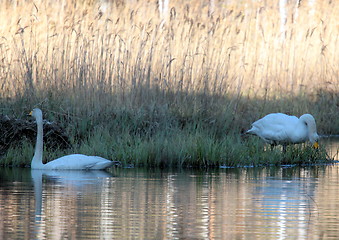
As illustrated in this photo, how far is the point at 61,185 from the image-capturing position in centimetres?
896

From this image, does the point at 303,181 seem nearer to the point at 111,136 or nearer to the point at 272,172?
the point at 272,172

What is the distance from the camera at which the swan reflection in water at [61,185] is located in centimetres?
741

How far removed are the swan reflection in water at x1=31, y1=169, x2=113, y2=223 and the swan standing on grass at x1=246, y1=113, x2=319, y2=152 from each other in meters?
3.01

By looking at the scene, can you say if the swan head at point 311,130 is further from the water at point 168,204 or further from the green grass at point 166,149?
the water at point 168,204

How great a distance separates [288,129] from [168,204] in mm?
5290

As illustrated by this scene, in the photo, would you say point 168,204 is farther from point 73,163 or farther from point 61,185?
point 73,163

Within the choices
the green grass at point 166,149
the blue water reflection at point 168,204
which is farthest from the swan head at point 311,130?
the blue water reflection at point 168,204

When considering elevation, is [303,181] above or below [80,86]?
below

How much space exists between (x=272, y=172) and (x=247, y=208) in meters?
3.46

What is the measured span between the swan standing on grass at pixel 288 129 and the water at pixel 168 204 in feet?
5.91

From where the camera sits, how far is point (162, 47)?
1459cm

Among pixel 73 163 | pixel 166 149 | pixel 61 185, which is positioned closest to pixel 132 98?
pixel 166 149

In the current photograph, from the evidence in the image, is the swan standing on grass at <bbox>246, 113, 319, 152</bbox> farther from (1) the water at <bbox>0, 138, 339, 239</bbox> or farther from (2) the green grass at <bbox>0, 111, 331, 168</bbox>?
(1) the water at <bbox>0, 138, 339, 239</bbox>

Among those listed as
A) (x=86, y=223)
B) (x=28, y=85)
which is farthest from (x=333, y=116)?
(x=86, y=223)
